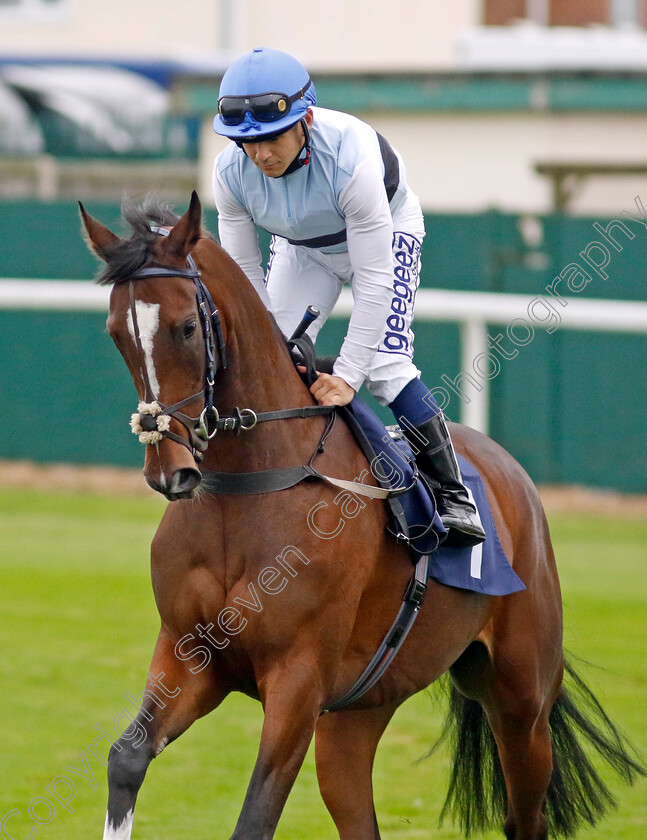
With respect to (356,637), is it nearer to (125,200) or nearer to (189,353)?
(189,353)

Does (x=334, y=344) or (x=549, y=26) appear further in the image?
(x=549, y=26)

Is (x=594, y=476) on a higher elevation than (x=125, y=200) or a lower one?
lower

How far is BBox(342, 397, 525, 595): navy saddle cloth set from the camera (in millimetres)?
3709

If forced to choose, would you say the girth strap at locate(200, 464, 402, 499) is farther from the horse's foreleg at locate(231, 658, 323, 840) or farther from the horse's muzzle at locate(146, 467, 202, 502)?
the horse's foreleg at locate(231, 658, 323, 840)

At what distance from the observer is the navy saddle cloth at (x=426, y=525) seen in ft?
12.2

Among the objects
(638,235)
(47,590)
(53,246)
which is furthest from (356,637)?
(53,246)

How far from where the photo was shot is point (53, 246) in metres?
12.1

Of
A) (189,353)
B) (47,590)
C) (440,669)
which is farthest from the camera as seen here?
(47,590)

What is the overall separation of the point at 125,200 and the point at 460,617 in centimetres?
159

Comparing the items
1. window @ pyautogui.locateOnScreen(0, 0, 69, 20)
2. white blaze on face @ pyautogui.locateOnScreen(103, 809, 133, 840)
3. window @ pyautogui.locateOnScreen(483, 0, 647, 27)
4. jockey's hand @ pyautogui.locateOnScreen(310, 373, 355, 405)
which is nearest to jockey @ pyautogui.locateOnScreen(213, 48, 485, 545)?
jockey's hand @ pyautogui.locateOnScreen(310, 373, 355, 405)

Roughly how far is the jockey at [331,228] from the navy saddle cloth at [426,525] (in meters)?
0.07

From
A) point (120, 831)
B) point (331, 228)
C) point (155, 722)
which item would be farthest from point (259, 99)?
point (120, 831)

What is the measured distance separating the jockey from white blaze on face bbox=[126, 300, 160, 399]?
0.56 m

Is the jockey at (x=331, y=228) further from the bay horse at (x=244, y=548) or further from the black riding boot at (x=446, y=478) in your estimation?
the bay horse at (x=244, y=548)
